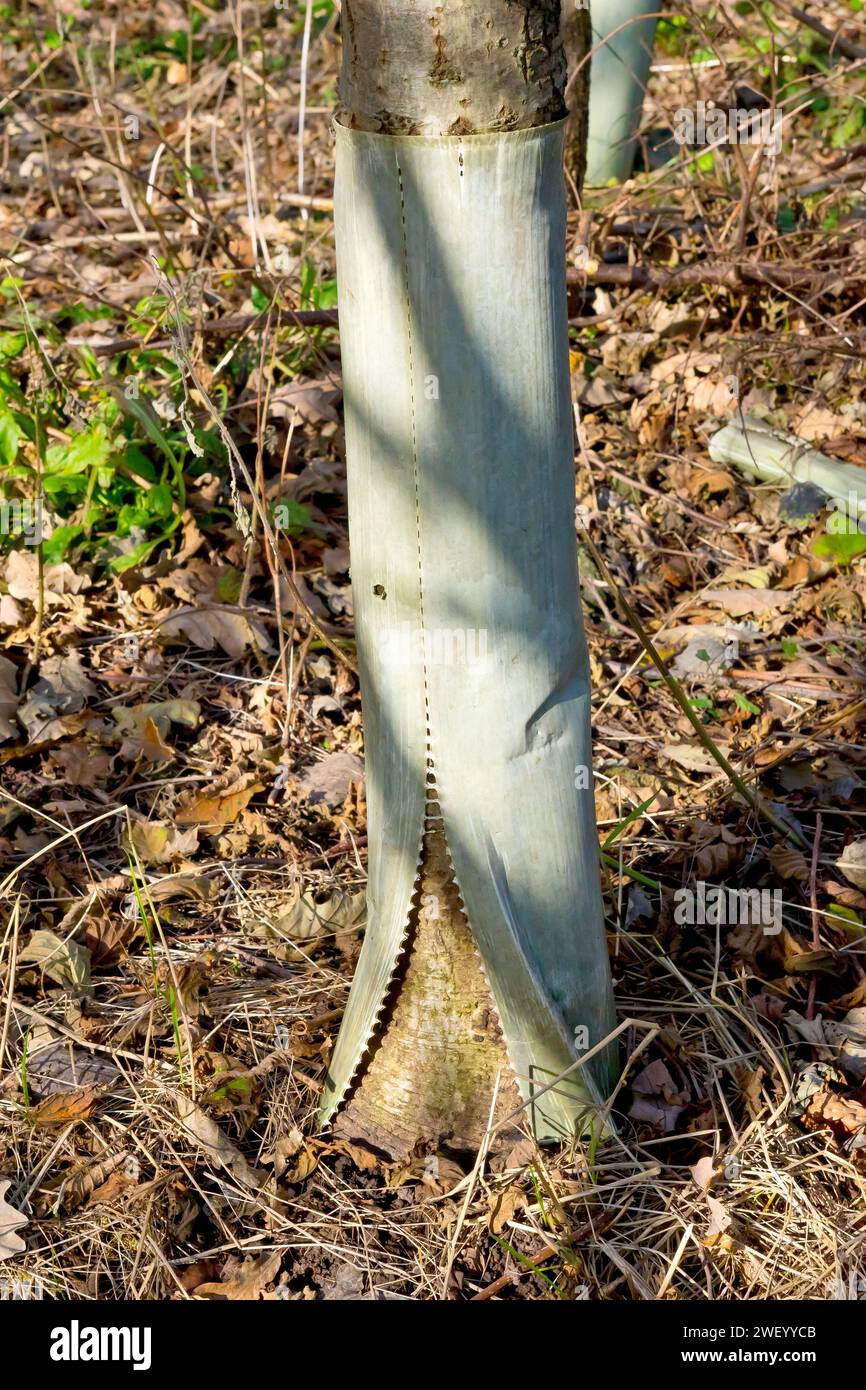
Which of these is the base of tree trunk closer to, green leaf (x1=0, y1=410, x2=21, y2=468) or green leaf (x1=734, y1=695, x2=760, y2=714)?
green leaf (x1=734, y1=695, x2=760, y2=714)

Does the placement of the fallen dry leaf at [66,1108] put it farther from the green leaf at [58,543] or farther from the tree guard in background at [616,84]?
the tree guard in background at [616,84]

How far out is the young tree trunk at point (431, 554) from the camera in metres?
1.46

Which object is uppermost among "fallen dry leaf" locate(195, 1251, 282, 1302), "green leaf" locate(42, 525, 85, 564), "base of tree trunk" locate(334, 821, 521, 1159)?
"green leaf" locate(42, 525, 85, 564)

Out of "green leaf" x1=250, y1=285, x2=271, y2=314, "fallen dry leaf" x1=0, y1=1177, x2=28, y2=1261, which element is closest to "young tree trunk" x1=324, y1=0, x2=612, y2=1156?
"fallen dry leaf" x1=0, y1=1177, x2=28, y2=1261

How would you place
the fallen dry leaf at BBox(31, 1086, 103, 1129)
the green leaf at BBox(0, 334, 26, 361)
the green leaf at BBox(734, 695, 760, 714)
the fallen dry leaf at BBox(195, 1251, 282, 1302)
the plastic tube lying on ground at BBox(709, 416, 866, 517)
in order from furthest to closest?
the green leaf at BBox(0, 334, 26, 361)
the plastic tube lying on ground at BBox(709, 416, 866, 517)
the green leaf at BBox(734, 695, 760, 714)
the fallen dry leaf at BBox(31, 1086, 103, 1129)
the fallen dry leaf at BBox(195, 1251, 282, 1302)

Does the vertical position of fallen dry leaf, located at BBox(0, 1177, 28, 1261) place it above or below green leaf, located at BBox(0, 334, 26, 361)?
below

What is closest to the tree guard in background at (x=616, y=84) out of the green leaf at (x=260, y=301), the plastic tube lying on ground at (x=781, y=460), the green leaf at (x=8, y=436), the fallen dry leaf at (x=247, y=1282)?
the plastic tube lying on ground at (x=781, y=460)

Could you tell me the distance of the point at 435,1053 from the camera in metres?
2.07

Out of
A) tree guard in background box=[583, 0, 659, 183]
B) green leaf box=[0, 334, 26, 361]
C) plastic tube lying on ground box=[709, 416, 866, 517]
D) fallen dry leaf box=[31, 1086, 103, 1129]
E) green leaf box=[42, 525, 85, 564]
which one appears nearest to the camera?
fallen dry leaf box=[31, 1086, 103, 1129]

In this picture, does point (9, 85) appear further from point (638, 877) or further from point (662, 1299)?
point (662, 1299)

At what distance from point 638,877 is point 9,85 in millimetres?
5479

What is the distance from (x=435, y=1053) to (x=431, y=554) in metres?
0.90

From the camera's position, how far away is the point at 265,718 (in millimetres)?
3162

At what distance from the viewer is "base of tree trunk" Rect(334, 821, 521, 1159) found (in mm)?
1969
